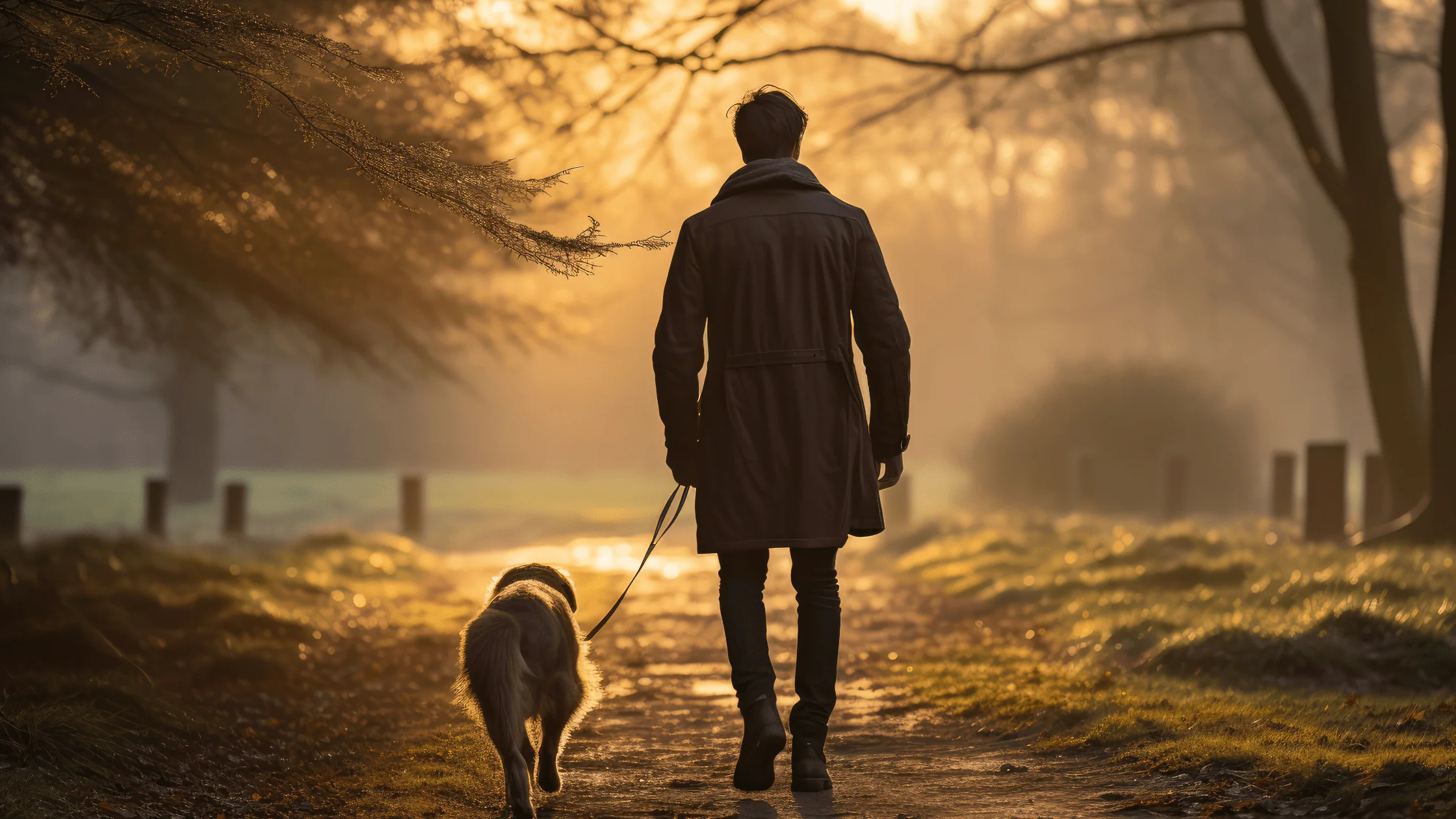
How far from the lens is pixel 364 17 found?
Result: 8516 millimetres

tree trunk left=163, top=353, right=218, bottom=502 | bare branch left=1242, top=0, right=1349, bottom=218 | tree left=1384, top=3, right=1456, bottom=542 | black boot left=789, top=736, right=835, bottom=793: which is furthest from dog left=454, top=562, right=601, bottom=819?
tree trunk left=163, top=353, right=218, bottom=502

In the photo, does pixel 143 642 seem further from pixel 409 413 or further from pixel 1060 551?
pixel 409 413

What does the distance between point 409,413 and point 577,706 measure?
42.2m

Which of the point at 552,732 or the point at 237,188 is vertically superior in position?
the point at 237,188

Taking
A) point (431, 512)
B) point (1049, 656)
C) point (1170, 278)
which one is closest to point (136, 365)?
point (431, 512)

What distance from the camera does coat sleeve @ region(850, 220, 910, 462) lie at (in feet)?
13.9

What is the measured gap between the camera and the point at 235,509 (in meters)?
16.9

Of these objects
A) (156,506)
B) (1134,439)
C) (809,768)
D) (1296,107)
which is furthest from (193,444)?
(809,768)

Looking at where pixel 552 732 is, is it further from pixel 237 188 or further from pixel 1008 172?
pixel 1008 172

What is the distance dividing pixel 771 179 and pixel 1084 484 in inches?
599

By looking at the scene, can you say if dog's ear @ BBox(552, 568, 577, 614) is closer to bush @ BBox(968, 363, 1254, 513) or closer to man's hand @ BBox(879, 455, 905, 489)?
man's hand @ BBox(879, 455, 905, 489)

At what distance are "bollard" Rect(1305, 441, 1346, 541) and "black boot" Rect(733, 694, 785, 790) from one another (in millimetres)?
9519

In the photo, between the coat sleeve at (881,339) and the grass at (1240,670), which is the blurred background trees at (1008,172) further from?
the grass at (1240,670)

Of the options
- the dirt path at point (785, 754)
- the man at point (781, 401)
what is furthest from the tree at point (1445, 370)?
the man at point (781, 401)
